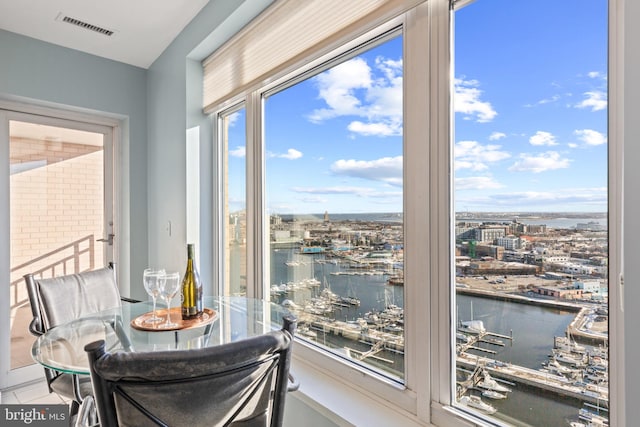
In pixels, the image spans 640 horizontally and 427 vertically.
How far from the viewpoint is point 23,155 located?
2824 millimetres

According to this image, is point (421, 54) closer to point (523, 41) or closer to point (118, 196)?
point (523, 41)

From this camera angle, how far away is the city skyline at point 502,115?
956mm

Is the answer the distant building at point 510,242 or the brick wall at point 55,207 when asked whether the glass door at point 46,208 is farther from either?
the distant building at point 510,242

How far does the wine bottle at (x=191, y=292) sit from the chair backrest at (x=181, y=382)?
70 centimetres

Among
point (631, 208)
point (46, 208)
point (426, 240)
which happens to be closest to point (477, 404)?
point (426, 240)

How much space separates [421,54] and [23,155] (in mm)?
3121

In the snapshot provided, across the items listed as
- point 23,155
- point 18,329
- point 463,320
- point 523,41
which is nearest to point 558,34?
point 523,41

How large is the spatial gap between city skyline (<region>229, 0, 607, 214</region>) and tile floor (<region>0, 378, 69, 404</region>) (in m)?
2.53

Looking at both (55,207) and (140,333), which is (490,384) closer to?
(140,333)

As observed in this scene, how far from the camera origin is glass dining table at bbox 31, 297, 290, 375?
48.8 inches

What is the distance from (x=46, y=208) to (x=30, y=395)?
4.66 ft

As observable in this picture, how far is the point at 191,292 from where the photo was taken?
1574mm
